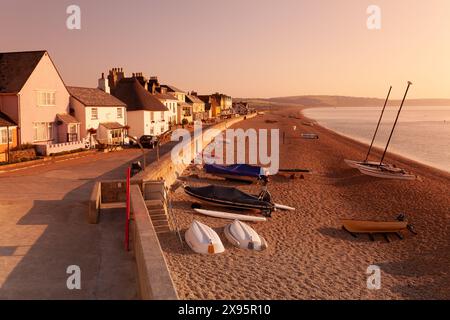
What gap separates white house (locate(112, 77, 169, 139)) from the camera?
49094mm

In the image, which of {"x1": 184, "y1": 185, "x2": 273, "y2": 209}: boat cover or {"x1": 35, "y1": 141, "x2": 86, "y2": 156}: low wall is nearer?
{"x1": 184, "y1": 185, "x2": 273, "y2": 209}: boat cover

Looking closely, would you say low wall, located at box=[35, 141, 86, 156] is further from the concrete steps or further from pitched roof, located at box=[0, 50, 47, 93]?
the concrete steps

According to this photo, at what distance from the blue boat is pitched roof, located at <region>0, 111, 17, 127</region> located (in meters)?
14.3

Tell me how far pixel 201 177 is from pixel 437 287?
18465mm

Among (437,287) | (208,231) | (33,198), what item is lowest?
(437,287)

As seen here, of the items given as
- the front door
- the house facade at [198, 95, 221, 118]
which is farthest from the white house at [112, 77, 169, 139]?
the house facade at [198, 95, 221, 118]

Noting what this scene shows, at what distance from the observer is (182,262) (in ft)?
45.8

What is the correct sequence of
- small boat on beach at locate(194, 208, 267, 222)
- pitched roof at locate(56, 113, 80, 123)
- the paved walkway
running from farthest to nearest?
1. pitched roof at locate(56, 113, 80, 123)
2. small boat on beach at locate(194, 208, 267, 222)
3. the paved walkway

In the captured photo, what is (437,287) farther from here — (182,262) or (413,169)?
(413,169)

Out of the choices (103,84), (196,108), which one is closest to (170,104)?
(103,84)

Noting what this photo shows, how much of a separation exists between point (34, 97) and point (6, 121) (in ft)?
11.8
